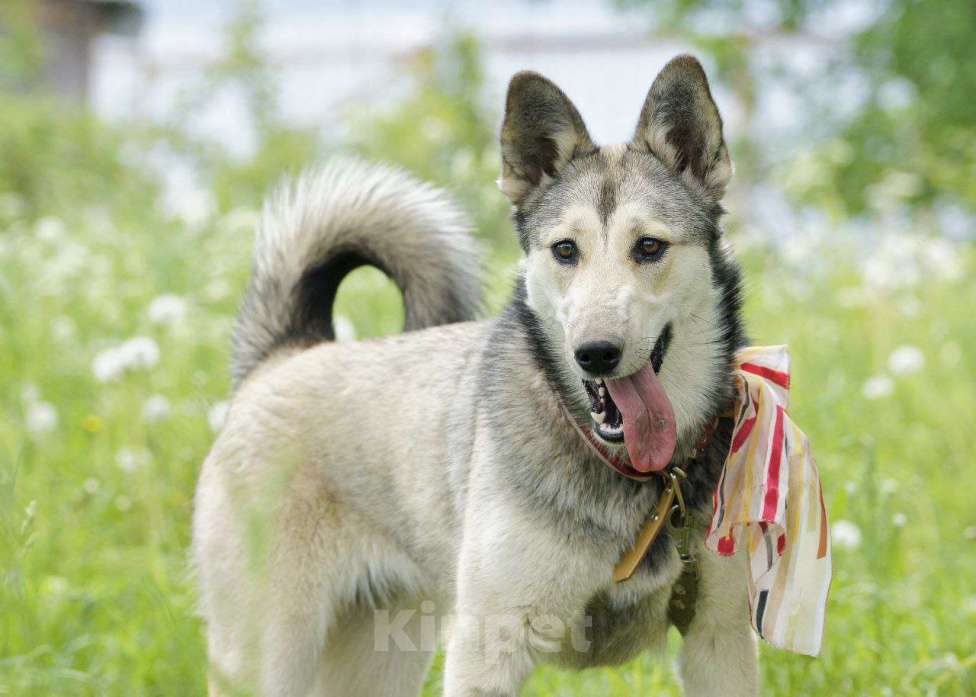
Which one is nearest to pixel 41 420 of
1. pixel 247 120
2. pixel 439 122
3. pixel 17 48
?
pixel 439 122

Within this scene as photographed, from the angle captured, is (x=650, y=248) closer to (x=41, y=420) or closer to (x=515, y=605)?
(x=515, y=605)

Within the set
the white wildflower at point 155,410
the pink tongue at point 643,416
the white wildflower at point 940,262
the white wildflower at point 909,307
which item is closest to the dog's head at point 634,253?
the pink tongue at point 643,416

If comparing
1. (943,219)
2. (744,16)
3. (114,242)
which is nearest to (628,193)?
(114,242)

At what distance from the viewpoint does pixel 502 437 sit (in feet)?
9.53

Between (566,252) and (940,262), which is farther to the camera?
(940,262)

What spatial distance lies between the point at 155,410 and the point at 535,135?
2.30m

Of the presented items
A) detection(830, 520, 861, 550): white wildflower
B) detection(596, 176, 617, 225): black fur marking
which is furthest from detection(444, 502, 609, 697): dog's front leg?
detection(830, 520, 861, 550): white wildflower

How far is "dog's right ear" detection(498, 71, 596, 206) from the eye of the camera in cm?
293

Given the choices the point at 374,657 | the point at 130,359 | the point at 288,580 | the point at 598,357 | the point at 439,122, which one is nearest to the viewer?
the point at 598,357

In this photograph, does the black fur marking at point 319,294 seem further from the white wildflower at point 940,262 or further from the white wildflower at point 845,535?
the white wildflower at point 940,262

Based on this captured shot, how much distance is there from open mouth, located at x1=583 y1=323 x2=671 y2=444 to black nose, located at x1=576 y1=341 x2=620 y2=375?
0.44 ft

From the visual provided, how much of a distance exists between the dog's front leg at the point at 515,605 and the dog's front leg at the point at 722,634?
0.27 meters

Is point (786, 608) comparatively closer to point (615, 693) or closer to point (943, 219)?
point (615, 693)

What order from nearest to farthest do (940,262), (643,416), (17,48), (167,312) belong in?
(643,416) → (167,312) → (940,262) → (17,48)
